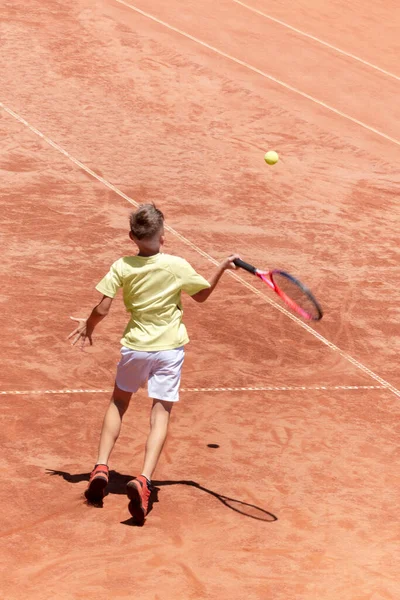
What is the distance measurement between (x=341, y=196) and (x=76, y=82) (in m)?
5.40

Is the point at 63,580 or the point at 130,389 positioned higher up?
the point at 130,389

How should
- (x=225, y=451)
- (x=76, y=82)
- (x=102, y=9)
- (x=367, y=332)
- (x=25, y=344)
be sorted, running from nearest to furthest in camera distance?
(x=225, y=451) → (x=25, y=344) → (x=367, y=332) → (x=76, y=82) → (x=102, y=9)

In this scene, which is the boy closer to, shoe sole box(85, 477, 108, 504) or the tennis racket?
shoe sole box(85, 477, 108, 504)

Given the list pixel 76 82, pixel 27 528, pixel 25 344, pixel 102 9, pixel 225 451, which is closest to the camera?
pixel 27 528

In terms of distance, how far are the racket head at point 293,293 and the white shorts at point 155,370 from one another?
34.6 inches

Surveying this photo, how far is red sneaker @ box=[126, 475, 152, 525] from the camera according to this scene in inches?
261

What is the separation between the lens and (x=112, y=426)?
23.2 feet

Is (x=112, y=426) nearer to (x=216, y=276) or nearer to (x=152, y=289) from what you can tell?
(x=152, y=289)

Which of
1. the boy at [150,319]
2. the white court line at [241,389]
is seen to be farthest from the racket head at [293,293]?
the white court line at [241,389]

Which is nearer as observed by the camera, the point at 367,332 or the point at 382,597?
the point at 382,597

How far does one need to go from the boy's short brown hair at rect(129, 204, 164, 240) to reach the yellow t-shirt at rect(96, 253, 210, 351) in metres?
0.17

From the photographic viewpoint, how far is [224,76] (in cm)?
1938

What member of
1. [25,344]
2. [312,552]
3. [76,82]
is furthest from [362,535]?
[76,82]

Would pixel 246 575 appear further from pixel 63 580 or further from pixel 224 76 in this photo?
pixel 224 76
